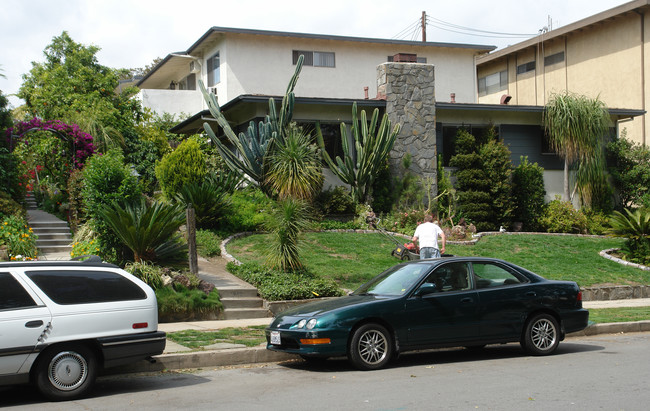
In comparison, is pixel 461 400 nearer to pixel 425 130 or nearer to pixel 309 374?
pixel 309 374

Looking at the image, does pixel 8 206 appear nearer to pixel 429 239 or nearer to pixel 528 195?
pixel 429 239

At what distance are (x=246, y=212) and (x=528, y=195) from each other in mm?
10951

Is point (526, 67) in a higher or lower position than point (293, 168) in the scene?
higher

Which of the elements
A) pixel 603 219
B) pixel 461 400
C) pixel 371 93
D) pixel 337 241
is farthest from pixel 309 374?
pixel 371 93

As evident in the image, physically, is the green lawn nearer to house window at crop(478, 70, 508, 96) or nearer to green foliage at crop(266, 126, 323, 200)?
green foliage at crop(266, 126, 323, 200)

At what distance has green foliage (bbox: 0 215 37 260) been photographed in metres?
14.5

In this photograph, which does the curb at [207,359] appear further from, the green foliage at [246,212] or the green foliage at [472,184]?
the green foliage at [472,184]

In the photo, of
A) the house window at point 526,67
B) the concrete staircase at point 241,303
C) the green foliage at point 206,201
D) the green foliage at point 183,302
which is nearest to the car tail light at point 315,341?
Result: the green foliage at point 183,302

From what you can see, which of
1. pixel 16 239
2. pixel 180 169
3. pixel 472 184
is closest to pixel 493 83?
pixel 472 184

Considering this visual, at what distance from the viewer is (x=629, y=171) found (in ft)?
86.0

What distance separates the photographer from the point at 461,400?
6.95m

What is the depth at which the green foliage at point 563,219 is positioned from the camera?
23703mm

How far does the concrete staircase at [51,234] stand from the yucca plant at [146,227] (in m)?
4.12

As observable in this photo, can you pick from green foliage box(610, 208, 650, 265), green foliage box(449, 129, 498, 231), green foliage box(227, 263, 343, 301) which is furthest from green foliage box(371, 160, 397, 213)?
green foliage box(227, 263, 343, 301)
